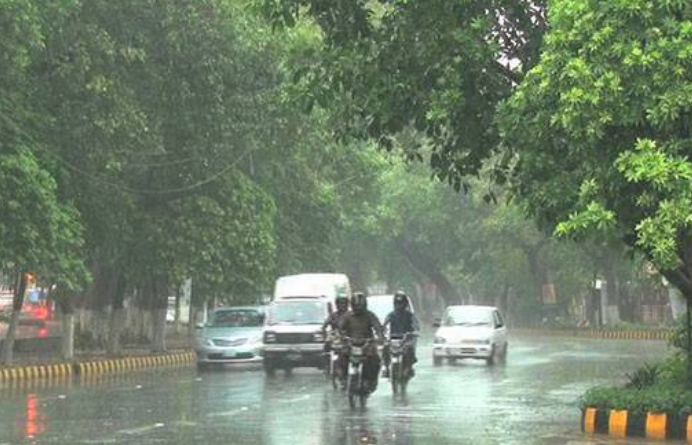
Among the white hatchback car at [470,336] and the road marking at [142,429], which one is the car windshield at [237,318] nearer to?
the white hatchback car at [470,336]

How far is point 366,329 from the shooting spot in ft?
52.6

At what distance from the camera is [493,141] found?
1422 centimetres

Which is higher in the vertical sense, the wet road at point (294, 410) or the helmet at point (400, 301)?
the helmet at point (400, 301)

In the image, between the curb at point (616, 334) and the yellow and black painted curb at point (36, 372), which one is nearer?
the yellow and black painted curb at point (36, 372)

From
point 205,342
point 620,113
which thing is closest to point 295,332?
point 205,342

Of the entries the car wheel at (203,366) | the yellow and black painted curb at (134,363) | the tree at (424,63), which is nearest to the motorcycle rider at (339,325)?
the tree at (424,63)

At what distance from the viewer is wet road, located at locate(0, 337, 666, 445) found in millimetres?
12156

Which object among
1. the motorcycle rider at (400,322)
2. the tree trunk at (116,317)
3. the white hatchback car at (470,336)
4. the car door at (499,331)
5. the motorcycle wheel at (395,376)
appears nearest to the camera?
the motorcycle wheel at (395,376)

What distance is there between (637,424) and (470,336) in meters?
15.2

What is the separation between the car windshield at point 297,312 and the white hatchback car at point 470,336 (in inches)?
179

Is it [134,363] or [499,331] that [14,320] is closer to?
[134,363]

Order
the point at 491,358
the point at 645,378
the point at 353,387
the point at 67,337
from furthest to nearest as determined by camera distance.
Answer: the point at 491,358 < the point at 67,337 < the point at 353,387 < the point at 645,378

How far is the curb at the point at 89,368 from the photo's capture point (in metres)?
22.9

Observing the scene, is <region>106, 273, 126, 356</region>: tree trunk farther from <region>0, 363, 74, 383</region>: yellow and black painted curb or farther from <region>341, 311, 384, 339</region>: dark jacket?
<region>341, 311, 384, 339</region>: dark jacket
